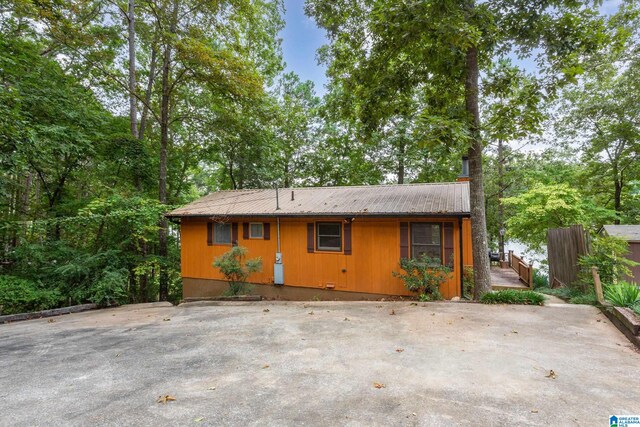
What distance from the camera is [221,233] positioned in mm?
10820

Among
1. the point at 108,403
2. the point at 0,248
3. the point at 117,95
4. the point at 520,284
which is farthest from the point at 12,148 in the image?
the point at 520,284

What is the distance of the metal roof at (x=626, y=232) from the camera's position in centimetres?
996

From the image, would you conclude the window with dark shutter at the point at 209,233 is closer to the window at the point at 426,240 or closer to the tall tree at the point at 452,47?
→ the tall tree at the point at 452,47

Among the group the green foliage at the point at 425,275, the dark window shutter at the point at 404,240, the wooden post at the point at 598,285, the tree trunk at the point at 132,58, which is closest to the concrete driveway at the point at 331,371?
the wooden post at the point at 598,285

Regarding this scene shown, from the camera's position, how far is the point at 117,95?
13398 millimetres

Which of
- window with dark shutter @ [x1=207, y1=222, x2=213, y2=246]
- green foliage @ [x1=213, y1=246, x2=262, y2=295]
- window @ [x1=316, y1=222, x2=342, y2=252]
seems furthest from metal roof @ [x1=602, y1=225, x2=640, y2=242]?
window with dark shutter @ [x1=207, y1=222, x2=213, y2=246]

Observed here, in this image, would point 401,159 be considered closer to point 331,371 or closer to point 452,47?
point 452,47

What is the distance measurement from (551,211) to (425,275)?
29.8 ft

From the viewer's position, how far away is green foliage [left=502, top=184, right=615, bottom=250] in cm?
1262

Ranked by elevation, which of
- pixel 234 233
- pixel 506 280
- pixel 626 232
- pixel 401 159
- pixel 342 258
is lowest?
pixel 506 280

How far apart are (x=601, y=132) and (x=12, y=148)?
2102cm

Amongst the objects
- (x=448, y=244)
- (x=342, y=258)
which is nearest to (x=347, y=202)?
(x=342, y=258)

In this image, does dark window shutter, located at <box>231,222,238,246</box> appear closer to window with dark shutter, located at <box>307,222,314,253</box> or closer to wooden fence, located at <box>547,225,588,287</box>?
window with dark shutter, located at <box>307,222,314,253</box>

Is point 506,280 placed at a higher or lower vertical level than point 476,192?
lower
